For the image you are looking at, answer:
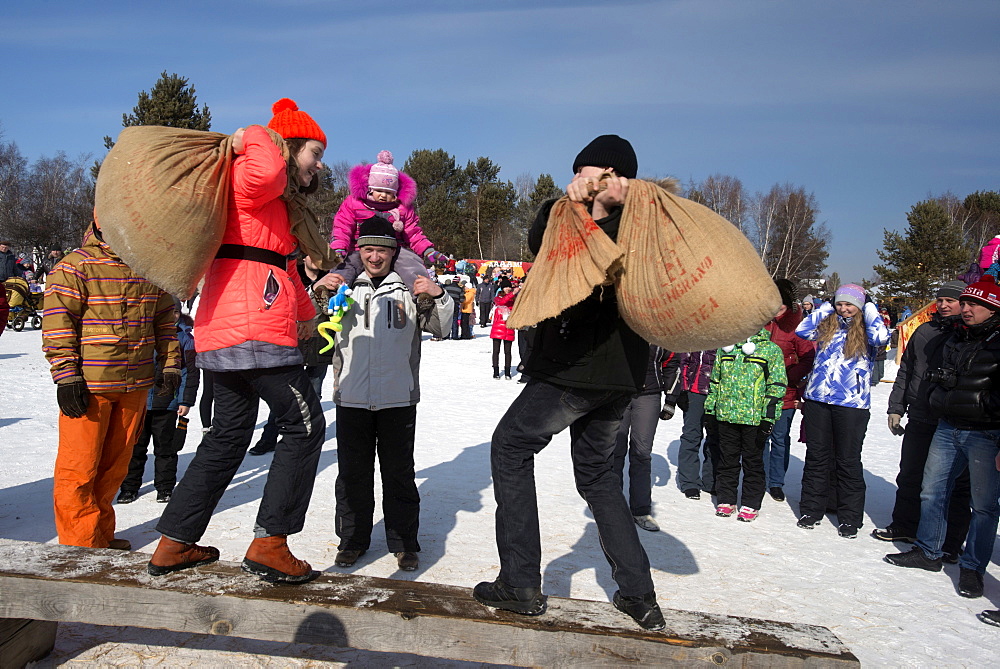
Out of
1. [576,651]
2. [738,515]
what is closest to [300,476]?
[576,651]

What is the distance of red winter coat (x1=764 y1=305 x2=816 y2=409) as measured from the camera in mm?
7324

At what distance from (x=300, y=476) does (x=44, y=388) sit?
10.6 meters

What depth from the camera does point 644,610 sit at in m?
2.86

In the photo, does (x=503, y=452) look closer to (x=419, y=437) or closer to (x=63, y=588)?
(x=63, y=588)

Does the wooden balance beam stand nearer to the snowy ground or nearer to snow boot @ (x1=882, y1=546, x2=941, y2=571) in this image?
the snowy ground

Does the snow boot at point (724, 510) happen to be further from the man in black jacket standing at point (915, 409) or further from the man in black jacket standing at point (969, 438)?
the man in black jacket standing at point (969, 438)

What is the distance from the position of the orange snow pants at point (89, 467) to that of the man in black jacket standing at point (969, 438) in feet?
19.3

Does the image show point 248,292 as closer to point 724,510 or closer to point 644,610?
point 644,610

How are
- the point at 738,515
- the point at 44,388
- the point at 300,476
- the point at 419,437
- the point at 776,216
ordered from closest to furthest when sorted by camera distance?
the point at 300,476, the point at 738,515, the point at 419,437, the point at 44,388, the point at 776,216

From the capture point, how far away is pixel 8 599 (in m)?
2.86

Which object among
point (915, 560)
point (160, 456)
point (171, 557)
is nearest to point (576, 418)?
point (171, 557)

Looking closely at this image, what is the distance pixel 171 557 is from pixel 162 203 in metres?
1.62

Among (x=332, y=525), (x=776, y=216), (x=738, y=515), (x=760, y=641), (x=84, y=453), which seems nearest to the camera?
(x=760, y=641)

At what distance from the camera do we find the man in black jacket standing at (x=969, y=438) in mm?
4746
